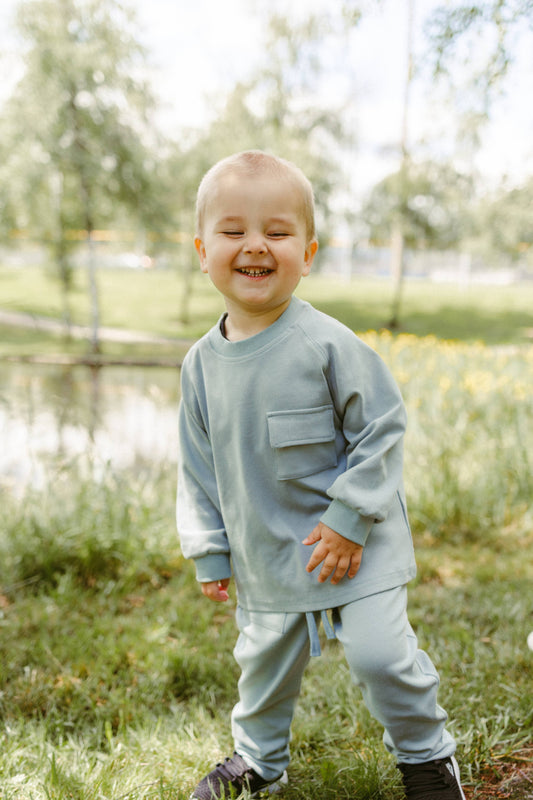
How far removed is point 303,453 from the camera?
148 cm

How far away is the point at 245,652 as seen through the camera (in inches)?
62.5

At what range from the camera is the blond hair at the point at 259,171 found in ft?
4.64

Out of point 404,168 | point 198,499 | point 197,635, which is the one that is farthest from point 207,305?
point 198,499

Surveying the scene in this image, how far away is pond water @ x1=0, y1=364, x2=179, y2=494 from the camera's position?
338cm

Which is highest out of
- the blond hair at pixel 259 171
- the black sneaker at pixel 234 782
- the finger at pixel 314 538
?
the blond hair at pixel 259 171

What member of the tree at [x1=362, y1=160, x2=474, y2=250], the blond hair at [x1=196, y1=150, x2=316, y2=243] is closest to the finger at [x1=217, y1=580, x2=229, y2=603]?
the blond hair at [x1=196, y1=150, x2=316, y2=243]

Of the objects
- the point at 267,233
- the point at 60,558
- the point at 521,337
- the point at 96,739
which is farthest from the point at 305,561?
the point at 521,337

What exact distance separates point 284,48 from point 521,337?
8836 millimetres

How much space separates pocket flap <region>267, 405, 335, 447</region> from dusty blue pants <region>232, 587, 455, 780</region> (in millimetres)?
367

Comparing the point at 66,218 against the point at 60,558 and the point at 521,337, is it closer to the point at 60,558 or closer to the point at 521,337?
the point at 521,337

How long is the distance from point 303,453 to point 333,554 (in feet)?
0.73

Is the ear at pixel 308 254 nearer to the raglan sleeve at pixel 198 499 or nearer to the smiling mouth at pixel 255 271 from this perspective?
the smiling mouth at pixel 255 271

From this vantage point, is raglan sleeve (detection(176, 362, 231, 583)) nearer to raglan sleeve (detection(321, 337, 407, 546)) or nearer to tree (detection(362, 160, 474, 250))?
raglan sleeve (detection(321, 337, 407, 546))

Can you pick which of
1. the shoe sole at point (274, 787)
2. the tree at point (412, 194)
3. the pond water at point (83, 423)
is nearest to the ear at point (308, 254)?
the shoe sole at point (274, 787)
